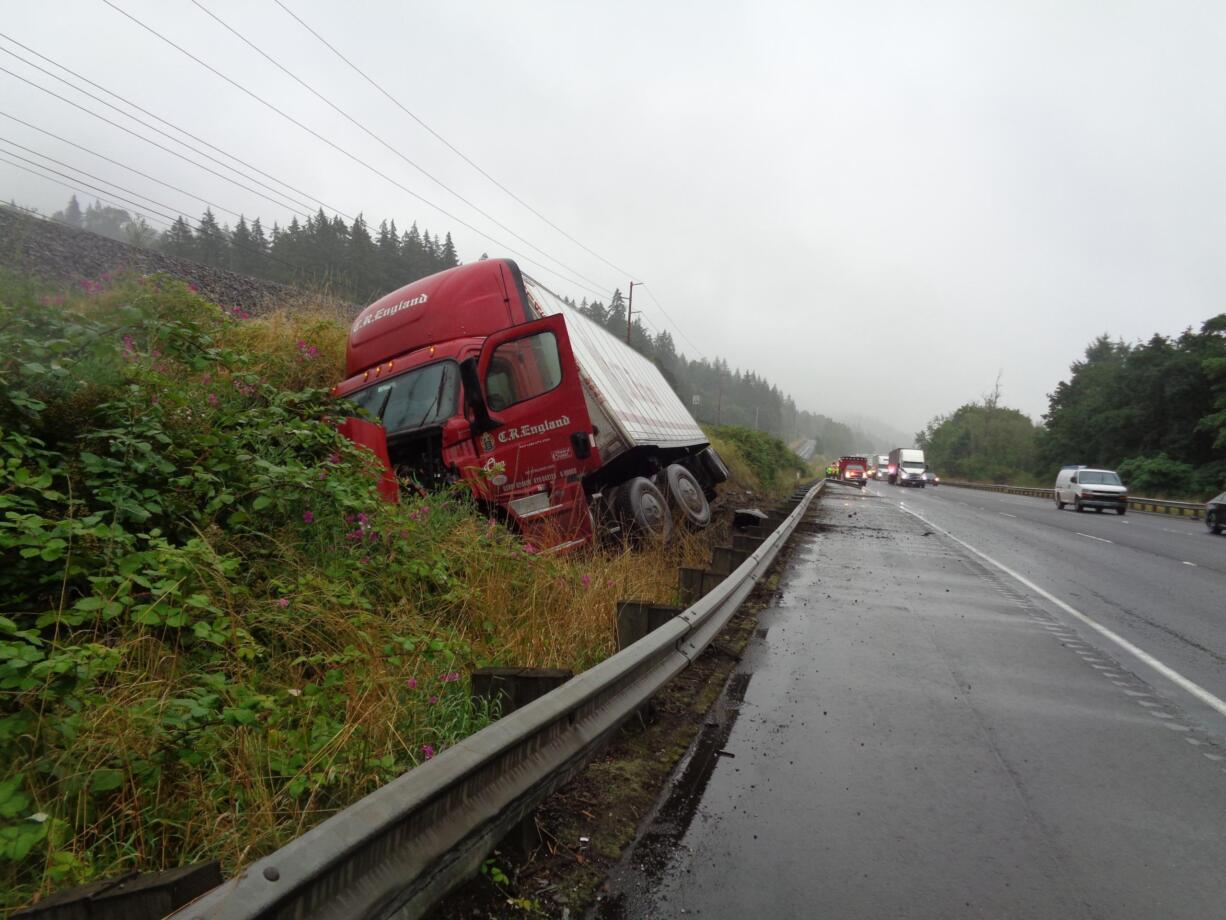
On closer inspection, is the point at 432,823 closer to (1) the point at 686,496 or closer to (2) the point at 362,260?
(1) the point at 686,496

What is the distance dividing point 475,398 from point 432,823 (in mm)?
5391

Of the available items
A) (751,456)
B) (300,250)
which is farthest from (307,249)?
(751,456)

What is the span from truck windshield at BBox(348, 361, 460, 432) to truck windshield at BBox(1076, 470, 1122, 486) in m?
31.4

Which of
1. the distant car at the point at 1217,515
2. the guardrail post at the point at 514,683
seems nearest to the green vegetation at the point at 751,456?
the distant car at the point at 1217,515

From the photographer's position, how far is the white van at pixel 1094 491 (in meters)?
30.2

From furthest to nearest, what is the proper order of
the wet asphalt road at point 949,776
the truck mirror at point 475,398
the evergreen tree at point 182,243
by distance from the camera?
the evergreen tree at point 182,243 → the truck mirror at point 475,398 → the wet asphalt road at point 949,776

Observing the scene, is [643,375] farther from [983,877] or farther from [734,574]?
[983,877]

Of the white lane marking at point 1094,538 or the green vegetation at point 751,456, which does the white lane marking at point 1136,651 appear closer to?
the white lane marking at point 1094,538

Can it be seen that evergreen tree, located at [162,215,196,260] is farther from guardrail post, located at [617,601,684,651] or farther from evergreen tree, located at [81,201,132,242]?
guardrail post, located at [617,601,684,651]

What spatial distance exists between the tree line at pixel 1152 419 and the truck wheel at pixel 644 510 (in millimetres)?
45612

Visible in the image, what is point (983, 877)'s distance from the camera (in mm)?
2836

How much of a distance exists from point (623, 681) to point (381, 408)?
533cm

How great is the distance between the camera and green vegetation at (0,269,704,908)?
2.43m

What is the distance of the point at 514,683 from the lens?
309 cm
